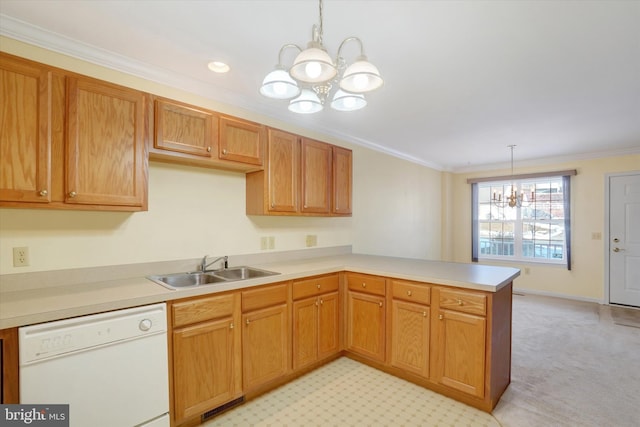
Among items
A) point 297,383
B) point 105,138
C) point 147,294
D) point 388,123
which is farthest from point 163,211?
point 388,123

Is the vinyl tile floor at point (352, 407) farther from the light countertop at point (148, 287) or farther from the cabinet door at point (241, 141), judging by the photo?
the cabinet door at point (241, 141)

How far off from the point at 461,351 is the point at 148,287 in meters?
2.17

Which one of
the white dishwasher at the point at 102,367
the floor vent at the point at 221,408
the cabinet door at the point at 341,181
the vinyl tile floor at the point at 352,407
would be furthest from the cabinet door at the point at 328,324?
the white dishwasher at the point at 102,367

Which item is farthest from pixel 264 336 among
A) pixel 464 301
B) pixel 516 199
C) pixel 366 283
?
pixel 516 199

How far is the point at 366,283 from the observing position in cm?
274

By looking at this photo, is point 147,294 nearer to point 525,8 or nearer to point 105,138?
point 105,138

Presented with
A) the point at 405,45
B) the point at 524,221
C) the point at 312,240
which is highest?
the point at 405,45

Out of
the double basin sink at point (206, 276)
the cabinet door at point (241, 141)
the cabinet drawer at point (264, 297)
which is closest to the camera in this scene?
the cabinet drawer at point (264, 297)

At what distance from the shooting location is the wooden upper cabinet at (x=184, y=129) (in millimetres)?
2107

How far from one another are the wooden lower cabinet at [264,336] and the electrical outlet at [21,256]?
1.28m

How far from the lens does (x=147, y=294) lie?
1.71 metres

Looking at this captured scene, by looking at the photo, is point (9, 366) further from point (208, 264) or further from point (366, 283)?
point (366, 283)

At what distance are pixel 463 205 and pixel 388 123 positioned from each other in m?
3.75

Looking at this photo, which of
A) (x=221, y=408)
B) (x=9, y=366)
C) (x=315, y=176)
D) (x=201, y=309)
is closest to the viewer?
(x=9, y=366)
